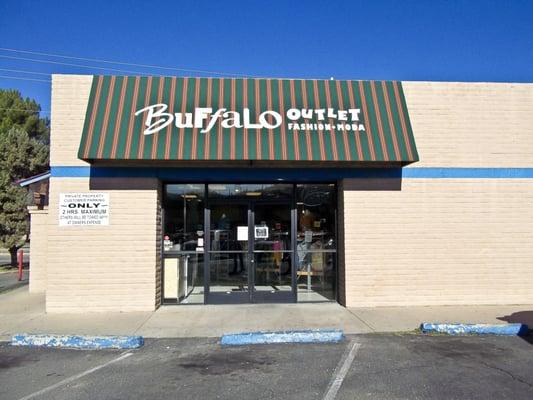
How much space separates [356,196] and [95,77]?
6.41 m

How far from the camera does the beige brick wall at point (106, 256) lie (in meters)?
10.4

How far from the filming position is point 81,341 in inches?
304

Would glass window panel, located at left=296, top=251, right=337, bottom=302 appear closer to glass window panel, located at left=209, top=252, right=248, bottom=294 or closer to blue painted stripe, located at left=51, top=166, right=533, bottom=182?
glass window panel, located at left=209, top=252, right=248, bottom=294

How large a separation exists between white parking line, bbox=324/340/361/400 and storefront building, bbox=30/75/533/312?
135 inches

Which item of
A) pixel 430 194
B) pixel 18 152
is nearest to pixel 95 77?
pixel 430 194

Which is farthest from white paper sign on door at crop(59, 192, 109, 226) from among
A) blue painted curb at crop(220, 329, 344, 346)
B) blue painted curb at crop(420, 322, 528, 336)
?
blue painted curb at crop(420, 322, 528, 336)

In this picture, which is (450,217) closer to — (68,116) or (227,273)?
(227,273)

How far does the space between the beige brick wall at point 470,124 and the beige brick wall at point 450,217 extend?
23 mm

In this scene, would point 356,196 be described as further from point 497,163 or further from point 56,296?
point 56,296

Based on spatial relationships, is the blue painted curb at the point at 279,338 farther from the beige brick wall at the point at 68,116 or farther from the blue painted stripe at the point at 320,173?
the beige brick wall at the point at 68,116

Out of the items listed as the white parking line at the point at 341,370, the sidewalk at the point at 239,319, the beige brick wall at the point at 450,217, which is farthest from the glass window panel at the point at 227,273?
the white parking line at the point at 341,370

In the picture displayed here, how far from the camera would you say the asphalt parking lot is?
5582mm

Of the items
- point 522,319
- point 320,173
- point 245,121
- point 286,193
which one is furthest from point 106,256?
point 522,319

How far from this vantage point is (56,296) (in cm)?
1034
